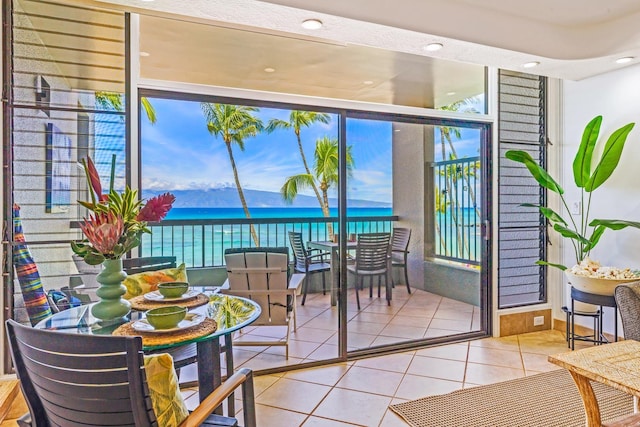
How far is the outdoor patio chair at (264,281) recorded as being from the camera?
3.41m

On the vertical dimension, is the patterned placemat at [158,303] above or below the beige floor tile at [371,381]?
above

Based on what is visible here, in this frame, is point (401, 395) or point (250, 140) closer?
point (401, 395)

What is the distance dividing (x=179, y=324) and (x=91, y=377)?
1.71ft

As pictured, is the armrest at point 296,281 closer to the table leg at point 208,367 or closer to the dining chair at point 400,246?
the dining chair at point 400,246

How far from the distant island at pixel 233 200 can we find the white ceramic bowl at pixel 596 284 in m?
1.65

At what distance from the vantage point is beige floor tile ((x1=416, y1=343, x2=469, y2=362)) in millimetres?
3617

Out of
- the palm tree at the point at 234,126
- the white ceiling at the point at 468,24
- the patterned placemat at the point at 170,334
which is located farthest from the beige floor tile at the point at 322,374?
the white ceiling at the point at 468,24

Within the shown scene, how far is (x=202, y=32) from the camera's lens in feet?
10.4

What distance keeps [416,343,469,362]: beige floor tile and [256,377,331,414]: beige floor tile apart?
1124mm

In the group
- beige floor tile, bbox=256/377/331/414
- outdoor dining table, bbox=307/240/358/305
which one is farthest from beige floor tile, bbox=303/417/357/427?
outdoor dining table, bbox=307/240/358/305

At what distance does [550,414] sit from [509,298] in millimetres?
1692

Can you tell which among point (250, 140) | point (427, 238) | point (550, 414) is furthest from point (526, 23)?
point (550, 414)

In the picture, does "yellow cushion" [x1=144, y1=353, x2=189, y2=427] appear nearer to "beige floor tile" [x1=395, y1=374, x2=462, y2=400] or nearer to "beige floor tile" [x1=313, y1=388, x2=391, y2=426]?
"beige floor tile" [x1=313, y1=388, x2=391, y2=426]

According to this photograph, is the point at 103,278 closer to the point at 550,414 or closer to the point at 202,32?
the point at 202,32
